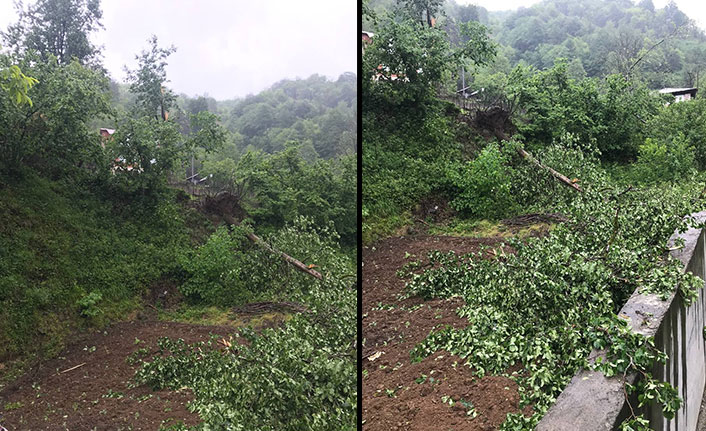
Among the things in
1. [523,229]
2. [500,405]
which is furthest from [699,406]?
[523,229]

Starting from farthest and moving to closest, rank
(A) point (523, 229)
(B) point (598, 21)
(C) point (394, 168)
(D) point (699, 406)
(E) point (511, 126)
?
(B) point (598, 21), (E) point (511, 126), (C) point (394, 168), (A) point (523, 229), (D) point (699, 406)

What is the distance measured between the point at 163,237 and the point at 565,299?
56.6 inches

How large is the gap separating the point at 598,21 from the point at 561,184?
4.49 meters

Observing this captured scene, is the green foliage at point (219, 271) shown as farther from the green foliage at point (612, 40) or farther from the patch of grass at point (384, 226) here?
the green foliage at point (612, 40)

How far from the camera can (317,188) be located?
185 centimetres

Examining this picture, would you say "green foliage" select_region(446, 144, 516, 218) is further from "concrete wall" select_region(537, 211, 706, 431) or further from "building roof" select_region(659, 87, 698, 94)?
"building roof" select_region(659, 87, 698, 94)

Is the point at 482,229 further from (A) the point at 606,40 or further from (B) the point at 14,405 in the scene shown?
(A) the point at 606,40

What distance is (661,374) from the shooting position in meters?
1.40

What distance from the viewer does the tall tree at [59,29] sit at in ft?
5.07

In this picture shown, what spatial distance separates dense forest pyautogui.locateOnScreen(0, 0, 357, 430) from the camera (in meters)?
1.58

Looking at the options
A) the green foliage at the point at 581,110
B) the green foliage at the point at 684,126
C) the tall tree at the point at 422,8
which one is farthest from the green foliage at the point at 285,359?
the green foliage at the point at 684,126

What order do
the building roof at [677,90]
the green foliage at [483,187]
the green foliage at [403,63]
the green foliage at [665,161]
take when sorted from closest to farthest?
1. the green foliage at [403,63]
2. the green foliage at [483,187]
3. the green foliage at [665,161]
4. the building roof at [677,90]

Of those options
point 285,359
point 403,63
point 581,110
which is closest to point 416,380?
point 285,359

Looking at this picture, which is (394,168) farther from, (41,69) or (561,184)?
(41,69)
